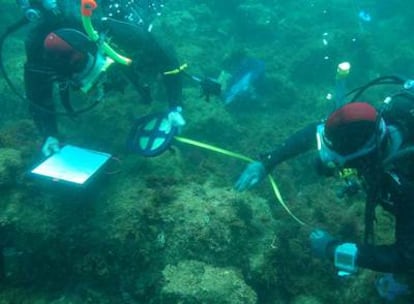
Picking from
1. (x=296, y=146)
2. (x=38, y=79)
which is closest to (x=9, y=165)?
(x=38, y=79)

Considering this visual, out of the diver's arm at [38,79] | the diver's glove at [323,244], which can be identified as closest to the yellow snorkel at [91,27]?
the diver's arm at [38,79]

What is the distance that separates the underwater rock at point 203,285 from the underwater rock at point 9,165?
2393 mm

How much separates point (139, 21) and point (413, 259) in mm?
5734

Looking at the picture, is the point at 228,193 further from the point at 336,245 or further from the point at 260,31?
the point at 260,31

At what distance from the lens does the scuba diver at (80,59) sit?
4258mm

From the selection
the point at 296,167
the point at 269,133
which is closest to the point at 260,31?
the point at 269,133

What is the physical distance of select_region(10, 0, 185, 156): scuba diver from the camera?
14.0ft

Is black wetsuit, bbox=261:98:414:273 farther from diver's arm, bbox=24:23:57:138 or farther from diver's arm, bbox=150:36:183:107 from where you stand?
diver's arm, bbox=24:23:57:138

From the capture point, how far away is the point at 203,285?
12.7 feet

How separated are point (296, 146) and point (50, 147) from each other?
10.3ft

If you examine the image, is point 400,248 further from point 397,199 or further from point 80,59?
point 80,59

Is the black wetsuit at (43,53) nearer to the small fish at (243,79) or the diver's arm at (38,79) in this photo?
the diver's arm at (38,79)

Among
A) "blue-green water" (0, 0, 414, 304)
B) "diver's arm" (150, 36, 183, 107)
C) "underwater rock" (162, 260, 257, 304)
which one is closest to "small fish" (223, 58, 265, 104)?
"blue-green water" (0, 0, 414, 304)

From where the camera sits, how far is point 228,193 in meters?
4.79
